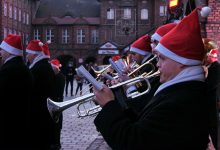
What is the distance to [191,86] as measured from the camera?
9.14 feet

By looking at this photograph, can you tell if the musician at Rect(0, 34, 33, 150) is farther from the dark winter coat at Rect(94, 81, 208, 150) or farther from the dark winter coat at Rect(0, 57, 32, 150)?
the dark winter coat at Rect(94, 81, 208, 150)

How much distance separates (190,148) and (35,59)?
4.85m

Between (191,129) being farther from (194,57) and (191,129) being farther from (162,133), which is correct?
(194,57)

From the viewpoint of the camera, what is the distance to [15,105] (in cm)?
536

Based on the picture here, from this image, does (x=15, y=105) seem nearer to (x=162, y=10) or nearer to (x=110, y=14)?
(x=162, y=10)

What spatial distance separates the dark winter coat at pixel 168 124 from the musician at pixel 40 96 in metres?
3.07

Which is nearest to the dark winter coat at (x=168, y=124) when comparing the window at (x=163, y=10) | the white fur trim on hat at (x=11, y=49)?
the white fur trim on hat at (x=11, y=49)

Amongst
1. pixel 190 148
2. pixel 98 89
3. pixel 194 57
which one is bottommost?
pixel 190 148

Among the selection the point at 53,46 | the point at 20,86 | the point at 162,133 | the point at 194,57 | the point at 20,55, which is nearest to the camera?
the point at 162,133

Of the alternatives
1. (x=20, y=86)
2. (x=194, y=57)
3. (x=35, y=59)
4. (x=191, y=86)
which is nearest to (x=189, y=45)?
(x=194, y=57)

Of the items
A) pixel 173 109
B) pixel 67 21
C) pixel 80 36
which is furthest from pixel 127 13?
pixel 173 109

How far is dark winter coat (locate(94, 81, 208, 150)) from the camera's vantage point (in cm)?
264

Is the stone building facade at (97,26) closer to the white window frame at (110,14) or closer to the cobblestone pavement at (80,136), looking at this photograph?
the white window frame at (110,14)

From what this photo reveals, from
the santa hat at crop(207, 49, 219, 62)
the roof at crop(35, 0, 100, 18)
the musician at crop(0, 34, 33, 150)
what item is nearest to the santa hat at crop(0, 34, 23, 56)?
the musician at crop(0, 34, 33, 150)
